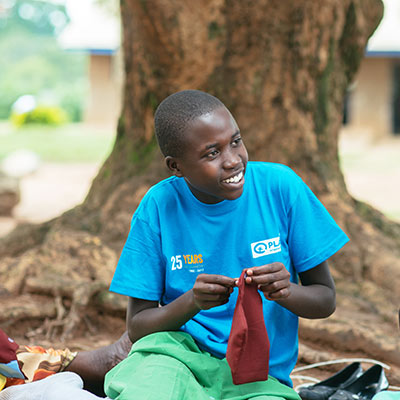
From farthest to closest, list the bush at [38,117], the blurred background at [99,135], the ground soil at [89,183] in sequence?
the bush at [38,117]
the blurred background at [99,135]
the ground soil at [89,183]

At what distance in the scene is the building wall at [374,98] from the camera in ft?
62.0

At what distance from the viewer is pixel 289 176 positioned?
2459 millimetres

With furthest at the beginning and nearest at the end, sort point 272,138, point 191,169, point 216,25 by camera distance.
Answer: point 272,138, point 216,25, point 191,169

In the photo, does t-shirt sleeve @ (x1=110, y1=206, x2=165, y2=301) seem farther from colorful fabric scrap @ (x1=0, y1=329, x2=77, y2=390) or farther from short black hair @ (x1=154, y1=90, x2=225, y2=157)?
colorful fabric scrap @ (x1=0, y1=329, x2=77, y2=390)

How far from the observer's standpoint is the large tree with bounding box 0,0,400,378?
4238mm

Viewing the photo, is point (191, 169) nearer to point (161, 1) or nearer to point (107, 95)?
point (161, 1)

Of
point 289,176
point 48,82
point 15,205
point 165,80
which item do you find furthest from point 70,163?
point 48,82

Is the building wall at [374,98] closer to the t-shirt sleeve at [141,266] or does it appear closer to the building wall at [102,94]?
the building wall at [102,94]

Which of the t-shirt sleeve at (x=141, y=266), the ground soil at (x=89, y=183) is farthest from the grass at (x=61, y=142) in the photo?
the t-shirt sleeve at (x=141, y=266)

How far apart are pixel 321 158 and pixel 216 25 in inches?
46.3

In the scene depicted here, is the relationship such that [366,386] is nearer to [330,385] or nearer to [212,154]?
[330,385]

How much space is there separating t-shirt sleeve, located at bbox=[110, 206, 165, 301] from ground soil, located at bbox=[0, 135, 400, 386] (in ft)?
4.89

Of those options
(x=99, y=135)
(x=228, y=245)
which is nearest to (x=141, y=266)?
(x=228, y=245)

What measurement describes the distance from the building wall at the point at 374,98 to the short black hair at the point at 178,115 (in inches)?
674
